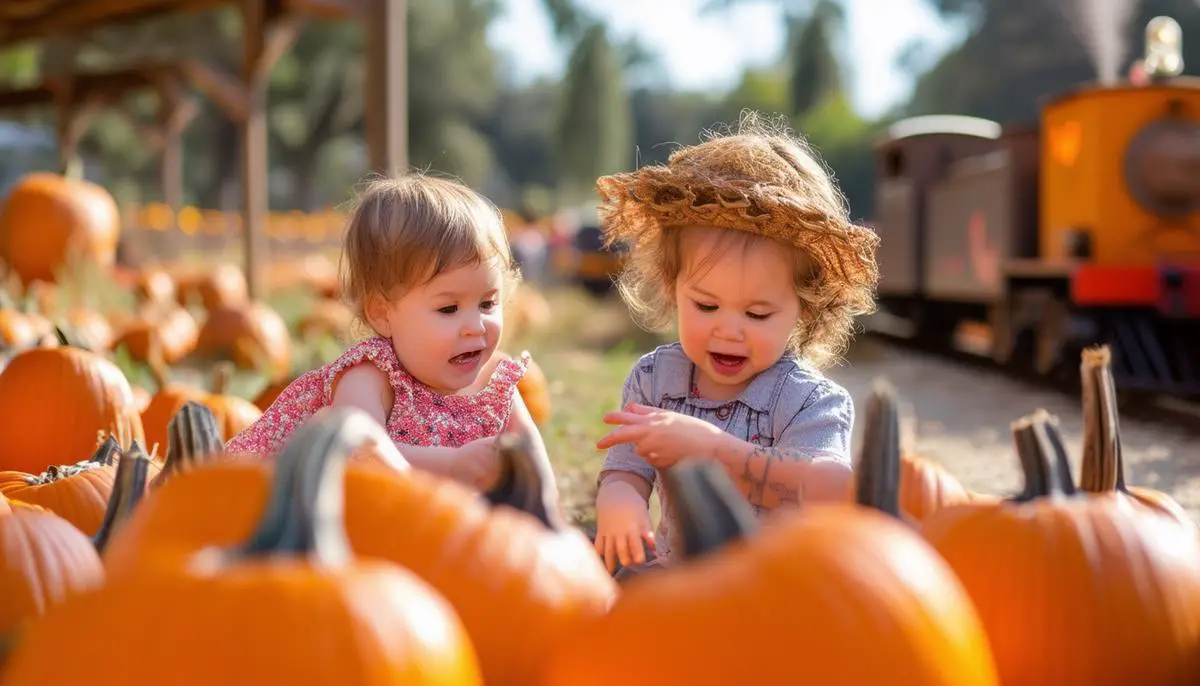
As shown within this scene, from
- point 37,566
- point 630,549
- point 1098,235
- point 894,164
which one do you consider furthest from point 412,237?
point 894,164

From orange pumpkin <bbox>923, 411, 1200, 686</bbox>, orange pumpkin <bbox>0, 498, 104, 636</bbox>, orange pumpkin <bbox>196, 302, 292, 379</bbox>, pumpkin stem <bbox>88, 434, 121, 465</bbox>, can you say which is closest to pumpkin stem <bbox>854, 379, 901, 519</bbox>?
orange pumpkin <bbox>923, 411, 1200, 686</bbox>

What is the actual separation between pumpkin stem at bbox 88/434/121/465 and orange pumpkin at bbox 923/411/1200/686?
1.91m

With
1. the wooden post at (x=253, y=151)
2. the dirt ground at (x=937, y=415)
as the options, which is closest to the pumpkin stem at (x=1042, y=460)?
the dirt ground at (x=937, y=415)

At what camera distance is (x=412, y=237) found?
2.72 metres

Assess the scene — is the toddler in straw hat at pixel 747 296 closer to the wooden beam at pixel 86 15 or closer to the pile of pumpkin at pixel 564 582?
the pile of pumpkin at pixel 564 582

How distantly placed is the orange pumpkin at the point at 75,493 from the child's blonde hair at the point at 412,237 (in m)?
0.68

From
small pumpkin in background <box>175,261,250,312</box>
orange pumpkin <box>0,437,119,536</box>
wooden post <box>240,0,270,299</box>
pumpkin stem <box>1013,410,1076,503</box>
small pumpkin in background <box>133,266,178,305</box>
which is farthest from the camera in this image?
small pumpkin in background <box>175,261,250,312</box>

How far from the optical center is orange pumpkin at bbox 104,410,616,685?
147 centimetres

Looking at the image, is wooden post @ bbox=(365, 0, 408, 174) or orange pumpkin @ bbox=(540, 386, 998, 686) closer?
orange pumpkin @ bbox=(540, 386, 998, 686)

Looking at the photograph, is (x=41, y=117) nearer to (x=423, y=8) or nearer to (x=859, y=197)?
(x=423, y=8)

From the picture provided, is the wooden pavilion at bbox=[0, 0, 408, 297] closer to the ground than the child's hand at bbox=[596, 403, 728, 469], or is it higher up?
higher up

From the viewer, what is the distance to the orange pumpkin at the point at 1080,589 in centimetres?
165

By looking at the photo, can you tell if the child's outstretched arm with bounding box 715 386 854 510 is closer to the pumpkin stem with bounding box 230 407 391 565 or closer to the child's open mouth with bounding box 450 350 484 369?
the child's open mouth with bounding box 450 350 484 369

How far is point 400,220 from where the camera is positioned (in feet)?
9.02
